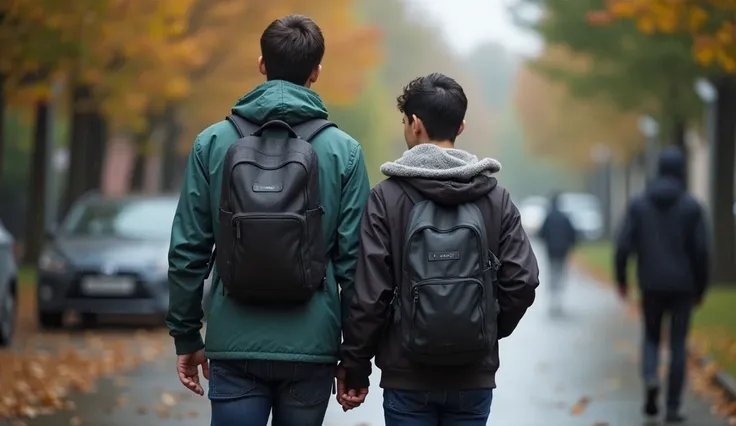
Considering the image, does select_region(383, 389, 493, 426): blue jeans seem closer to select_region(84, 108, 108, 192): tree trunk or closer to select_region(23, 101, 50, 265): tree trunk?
select_region(23, 101, 50, 265): tree trunk

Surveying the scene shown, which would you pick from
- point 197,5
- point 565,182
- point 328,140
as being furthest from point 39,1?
point 565,182

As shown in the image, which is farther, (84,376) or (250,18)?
(250,18)

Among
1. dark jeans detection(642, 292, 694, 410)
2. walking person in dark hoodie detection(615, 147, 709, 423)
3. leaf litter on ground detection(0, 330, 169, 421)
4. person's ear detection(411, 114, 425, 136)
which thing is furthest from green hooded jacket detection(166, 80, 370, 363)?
leaf litter on ground detection(0, 330, 169, 421)

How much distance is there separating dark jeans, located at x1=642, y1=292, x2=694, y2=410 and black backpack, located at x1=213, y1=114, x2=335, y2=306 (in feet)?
17.7

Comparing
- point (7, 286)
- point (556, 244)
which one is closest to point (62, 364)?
point (7, 286)

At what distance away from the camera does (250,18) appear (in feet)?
91.9

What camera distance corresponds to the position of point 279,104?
457 centimetres

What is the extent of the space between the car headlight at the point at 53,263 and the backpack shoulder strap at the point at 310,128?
12531 millimetres

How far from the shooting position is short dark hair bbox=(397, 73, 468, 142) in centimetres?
474

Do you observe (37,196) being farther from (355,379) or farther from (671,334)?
(355,379)

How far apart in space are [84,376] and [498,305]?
8102 millimetres

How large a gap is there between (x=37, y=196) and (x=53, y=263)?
12.2m

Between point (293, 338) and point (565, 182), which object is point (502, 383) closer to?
point (293, 338)

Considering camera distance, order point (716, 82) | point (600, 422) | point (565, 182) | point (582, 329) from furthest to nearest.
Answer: point (565, 182) < point (716, 82) < point (582, 329) < point (600, 422)
